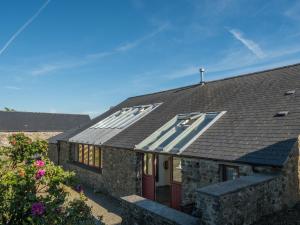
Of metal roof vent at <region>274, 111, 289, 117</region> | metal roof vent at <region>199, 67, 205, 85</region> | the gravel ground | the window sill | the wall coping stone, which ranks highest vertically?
metal roof vent at <region>199, 67, 205, 85</region>

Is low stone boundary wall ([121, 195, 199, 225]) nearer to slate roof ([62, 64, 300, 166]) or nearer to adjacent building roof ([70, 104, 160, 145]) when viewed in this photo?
slate roof ([62, 64, 300, 166])

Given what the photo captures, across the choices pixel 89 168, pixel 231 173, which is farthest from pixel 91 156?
pixel 231 173

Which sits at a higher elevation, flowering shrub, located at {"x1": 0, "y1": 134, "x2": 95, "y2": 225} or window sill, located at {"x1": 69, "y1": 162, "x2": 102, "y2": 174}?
flowering shrub, located at {"x1": 0, "y1": 134, "x2": 95, "y2": 225}

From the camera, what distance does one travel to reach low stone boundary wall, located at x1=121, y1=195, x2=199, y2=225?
7.18m

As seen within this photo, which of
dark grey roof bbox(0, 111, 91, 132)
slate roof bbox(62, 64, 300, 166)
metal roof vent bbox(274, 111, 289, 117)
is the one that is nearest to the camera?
slate roof bbox(62, 64, 300, 166)

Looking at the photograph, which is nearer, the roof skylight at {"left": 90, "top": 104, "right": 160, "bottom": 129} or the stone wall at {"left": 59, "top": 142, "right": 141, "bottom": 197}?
the stone wall at {"left": 59, "top": 142, "right": 141, "bottom": 197}

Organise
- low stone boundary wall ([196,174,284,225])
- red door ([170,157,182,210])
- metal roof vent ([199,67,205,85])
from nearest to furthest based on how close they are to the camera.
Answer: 1. low stone boundary wall ([196,174,284,225])
2. red door ([170,157,182,210])
3. metal roof vent ([199,67,205,85])

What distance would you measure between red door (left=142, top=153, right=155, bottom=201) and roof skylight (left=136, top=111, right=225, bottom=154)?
810 mm

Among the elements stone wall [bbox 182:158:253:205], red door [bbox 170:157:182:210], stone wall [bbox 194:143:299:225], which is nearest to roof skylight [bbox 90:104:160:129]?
red door [bbox 170:157:182:210]

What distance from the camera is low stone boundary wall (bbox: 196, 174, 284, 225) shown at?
20.7 ft

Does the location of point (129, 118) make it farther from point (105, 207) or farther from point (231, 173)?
point (231, 173)

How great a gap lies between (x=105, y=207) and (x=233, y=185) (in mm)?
7562

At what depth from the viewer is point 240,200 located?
6.66 meters

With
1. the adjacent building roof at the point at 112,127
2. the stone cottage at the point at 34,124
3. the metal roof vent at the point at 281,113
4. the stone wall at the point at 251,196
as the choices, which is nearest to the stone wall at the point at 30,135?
the stone cottage at the point at 34,124
